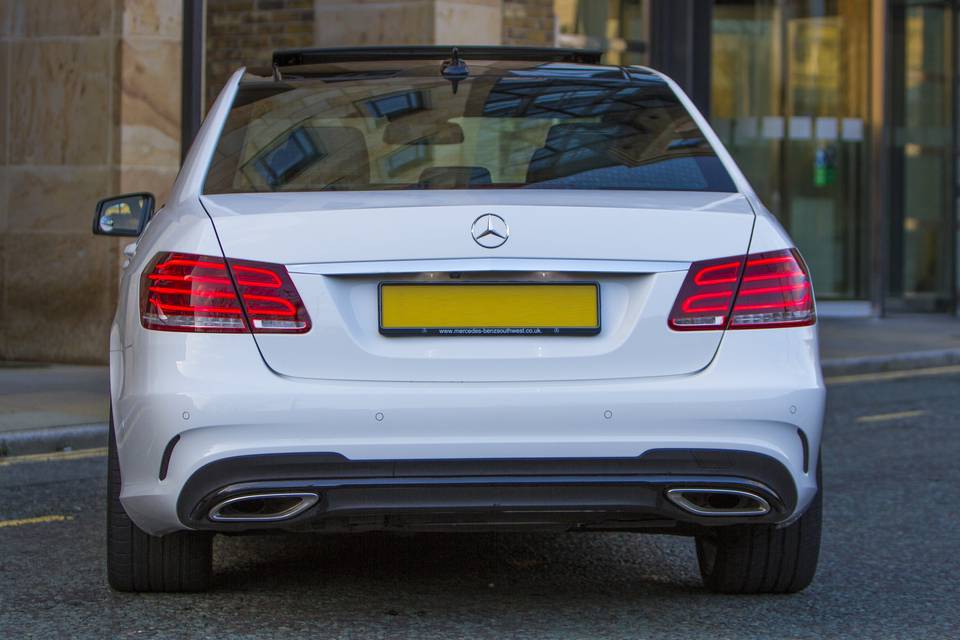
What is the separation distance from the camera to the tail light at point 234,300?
400 centimetres

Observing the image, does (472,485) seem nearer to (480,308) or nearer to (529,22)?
(480,308)

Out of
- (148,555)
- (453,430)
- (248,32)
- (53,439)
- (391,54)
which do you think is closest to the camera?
(453,430)

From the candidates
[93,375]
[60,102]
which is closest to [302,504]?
[93,375]

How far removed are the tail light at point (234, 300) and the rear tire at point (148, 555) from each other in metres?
0.60

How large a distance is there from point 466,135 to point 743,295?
3.30 feet

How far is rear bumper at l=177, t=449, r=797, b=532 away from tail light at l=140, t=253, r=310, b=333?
0.32m

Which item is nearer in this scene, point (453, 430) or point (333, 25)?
point (453, 430)

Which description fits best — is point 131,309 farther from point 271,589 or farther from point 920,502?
point 920,502

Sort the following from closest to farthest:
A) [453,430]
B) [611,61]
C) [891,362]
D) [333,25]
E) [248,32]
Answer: [453,430], [891,362], [333,25], [248,32], [611,61]

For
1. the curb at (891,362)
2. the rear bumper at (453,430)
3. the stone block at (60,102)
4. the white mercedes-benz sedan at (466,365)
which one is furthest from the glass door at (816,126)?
the rear bumper at (453,430)

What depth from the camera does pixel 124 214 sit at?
18.3 ft

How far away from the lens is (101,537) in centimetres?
587

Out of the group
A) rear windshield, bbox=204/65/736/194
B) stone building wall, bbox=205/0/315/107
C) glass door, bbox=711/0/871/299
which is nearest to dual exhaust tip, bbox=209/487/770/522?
rear windshield, bbox=204/65/736/194

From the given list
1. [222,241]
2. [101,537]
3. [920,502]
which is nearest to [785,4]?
[920,502]
